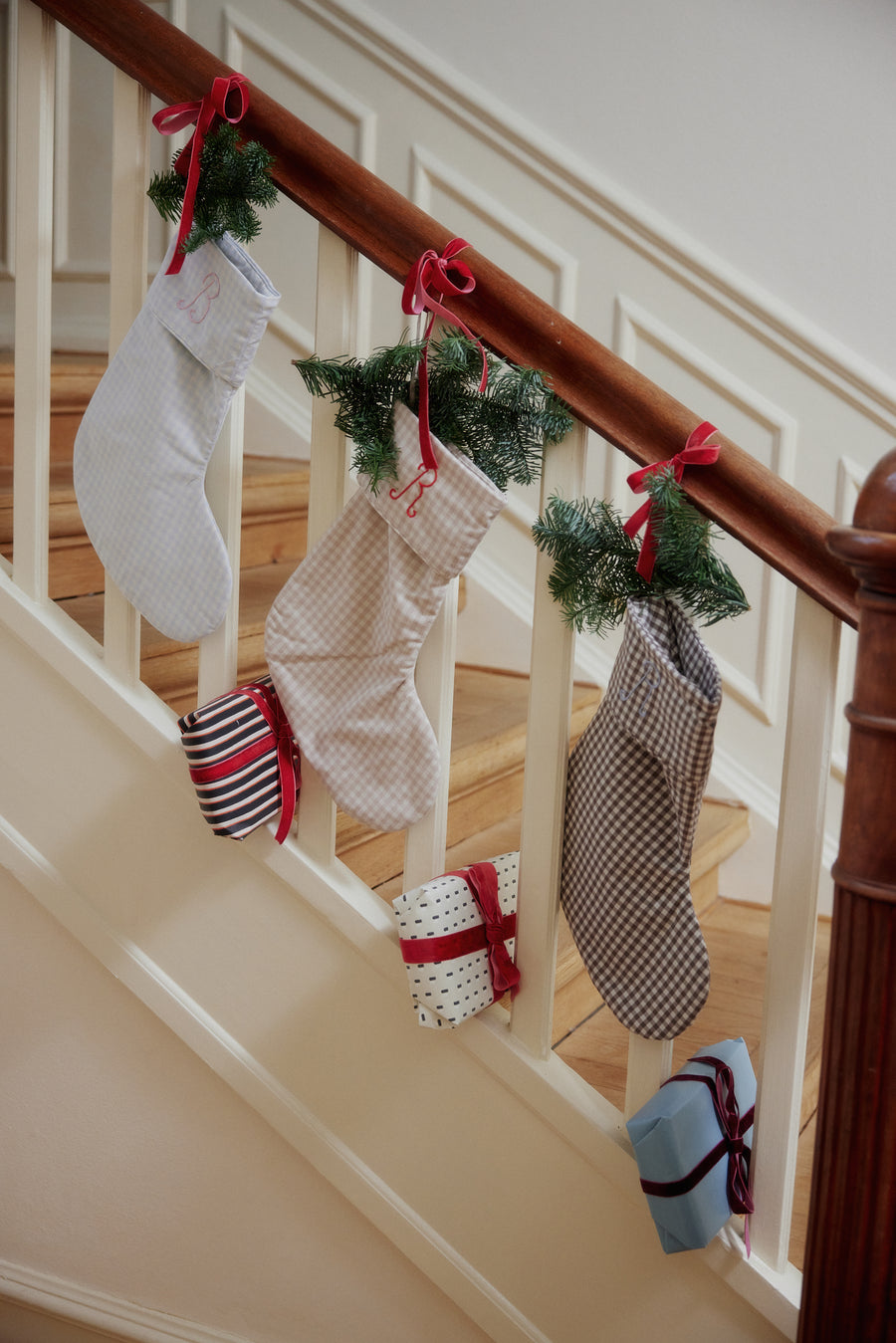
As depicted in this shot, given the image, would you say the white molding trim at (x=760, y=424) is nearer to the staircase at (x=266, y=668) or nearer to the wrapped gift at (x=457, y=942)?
the staircase at (x=266, y=668)

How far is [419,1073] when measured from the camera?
4.14 ft

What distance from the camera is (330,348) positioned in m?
1.18

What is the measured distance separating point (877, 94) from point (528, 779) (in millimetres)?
1534

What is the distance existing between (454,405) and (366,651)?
27 centimetres

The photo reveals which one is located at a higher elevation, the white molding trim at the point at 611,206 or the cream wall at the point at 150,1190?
the white molding trim at the point at 611,206

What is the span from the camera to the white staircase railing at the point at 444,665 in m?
1.07

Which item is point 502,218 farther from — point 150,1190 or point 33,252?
point 150,1190

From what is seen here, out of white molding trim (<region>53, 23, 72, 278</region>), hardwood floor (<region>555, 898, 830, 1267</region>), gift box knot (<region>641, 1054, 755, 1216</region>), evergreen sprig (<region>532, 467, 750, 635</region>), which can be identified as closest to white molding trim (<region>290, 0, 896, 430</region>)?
white molding trim (<region>53, 23, 72, 278</region>)

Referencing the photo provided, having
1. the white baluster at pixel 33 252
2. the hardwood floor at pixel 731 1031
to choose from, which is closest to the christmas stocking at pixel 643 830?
the hardwood floor at pixel 731 1031

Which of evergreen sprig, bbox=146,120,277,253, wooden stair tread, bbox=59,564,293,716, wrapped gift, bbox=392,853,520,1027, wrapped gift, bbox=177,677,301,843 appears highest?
evergreen sprig, bbox=146,120,277,253

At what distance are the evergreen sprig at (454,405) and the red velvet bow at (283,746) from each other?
10.6 inches

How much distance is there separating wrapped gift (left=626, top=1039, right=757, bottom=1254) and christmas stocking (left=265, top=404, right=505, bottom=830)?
376 mm

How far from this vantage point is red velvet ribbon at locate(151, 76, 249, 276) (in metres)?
1.13

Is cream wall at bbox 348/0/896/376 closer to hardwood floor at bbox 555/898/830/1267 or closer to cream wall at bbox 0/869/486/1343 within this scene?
hardwood floor at bbox 555/898/830/1267
